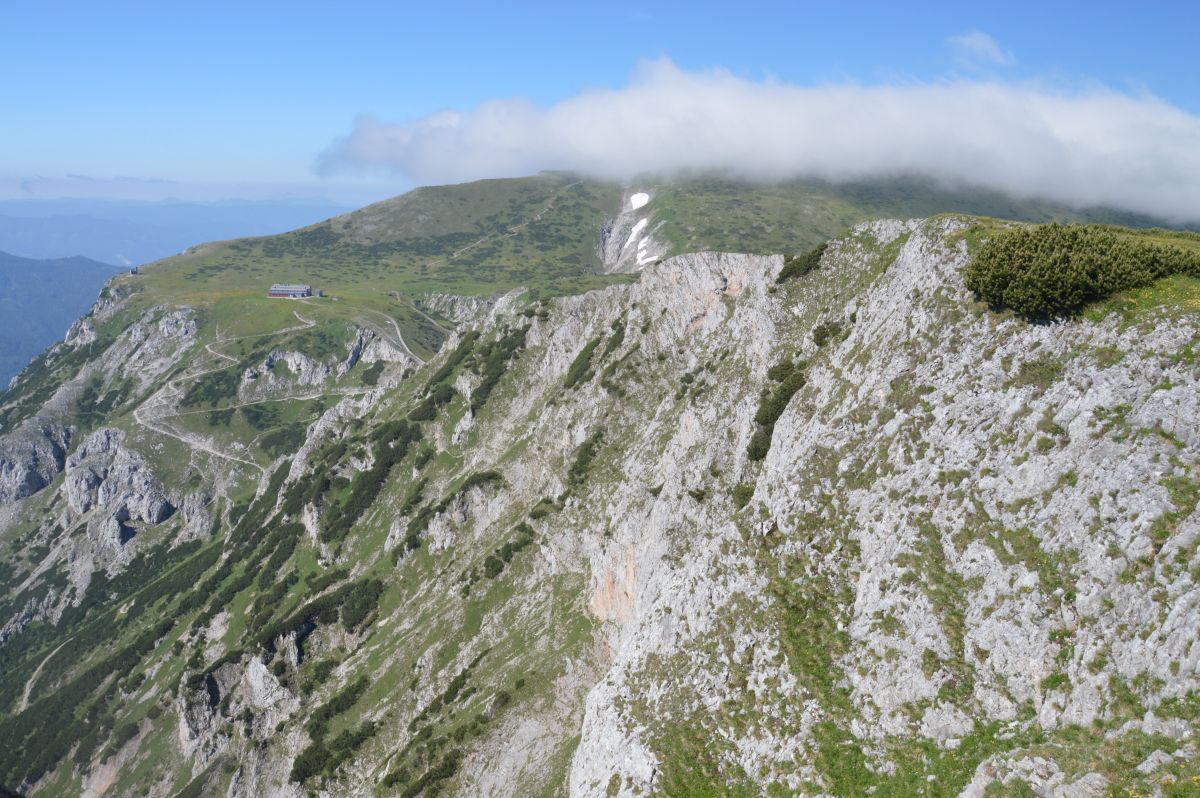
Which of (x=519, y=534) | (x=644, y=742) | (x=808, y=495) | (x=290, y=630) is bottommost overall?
(x=290, y=630)

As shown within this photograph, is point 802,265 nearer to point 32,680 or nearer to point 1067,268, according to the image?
point 1067,268

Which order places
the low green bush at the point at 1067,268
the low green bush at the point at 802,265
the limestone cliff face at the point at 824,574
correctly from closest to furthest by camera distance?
the limestone cliff face at the point at 824,574 → the low green bush at the point at 1067,268 → the low green bush at the point at 802,265

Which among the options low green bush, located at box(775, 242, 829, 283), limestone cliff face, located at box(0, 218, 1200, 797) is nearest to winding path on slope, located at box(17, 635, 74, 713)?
limestone cliff face, located at box(0, 218, 1200, 797)

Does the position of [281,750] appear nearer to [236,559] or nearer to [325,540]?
[325,540]

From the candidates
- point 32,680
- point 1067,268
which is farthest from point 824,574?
point 32,680

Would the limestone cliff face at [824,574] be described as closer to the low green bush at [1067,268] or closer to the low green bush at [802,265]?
the low green bush at [802,265]

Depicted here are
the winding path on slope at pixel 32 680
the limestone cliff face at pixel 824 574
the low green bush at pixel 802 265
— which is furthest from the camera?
the winding path on slope at pixel 32 680

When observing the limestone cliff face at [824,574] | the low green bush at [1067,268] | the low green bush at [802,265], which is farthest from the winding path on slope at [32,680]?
the low green bush at [1067,268]

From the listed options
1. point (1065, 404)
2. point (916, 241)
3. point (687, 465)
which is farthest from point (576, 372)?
point (1065, 404)
